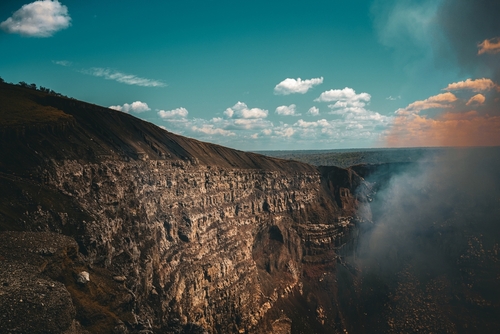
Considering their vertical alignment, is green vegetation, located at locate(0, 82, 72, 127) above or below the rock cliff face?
above

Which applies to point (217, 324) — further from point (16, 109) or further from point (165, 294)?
point (16, 109)

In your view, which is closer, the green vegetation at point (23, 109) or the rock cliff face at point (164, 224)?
the rock cliff face at point (164, 224)

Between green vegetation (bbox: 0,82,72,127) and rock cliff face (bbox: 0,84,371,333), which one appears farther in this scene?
green vegetation (bbox: 0,82,72,127)

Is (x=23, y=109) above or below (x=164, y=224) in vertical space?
above

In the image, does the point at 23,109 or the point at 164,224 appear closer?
the point at 23,109

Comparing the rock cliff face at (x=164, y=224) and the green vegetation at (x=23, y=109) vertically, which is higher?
the green vegetation at (x=23, y=109)

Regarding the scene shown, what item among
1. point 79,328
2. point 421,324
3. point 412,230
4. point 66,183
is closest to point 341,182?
point 412,230
